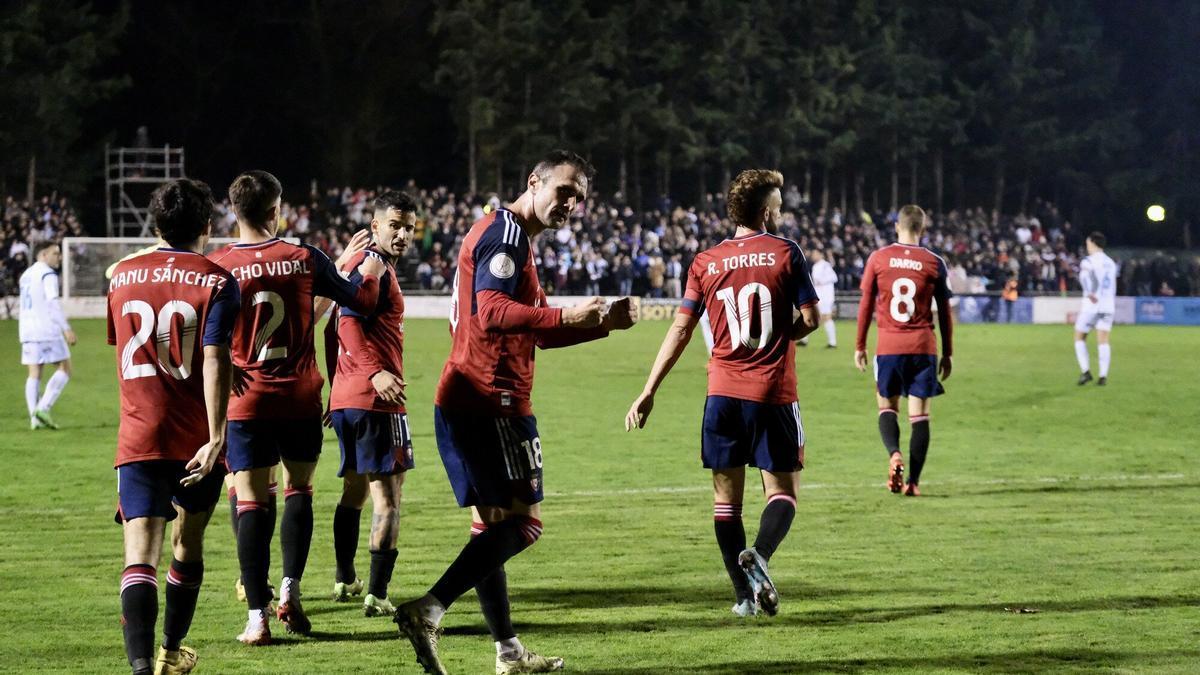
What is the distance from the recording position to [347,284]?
22.6 feet

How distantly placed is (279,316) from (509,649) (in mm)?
1887

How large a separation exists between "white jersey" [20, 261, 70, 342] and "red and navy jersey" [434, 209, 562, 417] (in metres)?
11.7

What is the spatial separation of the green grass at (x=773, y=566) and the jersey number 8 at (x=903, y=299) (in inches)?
56.1

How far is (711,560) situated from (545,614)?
1725mm

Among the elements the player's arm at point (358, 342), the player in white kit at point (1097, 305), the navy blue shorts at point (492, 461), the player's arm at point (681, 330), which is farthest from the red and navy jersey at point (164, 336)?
the player in white kit at point (1097, 305)

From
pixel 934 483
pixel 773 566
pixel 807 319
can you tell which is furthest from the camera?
pixel 934 483

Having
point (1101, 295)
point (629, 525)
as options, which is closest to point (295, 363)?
point (629, 525)

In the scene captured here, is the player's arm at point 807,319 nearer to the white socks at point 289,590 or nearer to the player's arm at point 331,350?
the player's arm at point 331,350

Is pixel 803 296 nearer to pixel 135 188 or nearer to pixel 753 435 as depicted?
pixel 753 435

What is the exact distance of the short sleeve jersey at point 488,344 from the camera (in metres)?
5.98

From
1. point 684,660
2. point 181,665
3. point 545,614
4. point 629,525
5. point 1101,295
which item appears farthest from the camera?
point 1101,295

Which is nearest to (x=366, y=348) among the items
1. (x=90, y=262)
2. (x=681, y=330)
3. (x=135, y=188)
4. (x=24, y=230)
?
(x=681, y=330)

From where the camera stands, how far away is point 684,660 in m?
6.46

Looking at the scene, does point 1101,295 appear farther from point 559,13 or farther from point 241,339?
point 559,13
